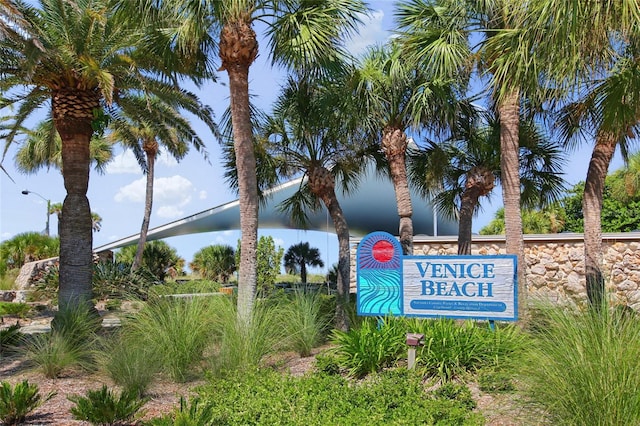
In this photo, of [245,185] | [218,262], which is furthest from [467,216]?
[218,262]

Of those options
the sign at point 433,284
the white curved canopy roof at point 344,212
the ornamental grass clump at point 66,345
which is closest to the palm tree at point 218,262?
the white curved canopy roof at point 344,212

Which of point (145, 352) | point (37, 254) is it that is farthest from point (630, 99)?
point (37, 254)

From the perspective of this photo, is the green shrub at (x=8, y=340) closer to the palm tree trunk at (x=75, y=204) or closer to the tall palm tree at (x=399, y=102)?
the palm tree trunk at (x=75, y=204)

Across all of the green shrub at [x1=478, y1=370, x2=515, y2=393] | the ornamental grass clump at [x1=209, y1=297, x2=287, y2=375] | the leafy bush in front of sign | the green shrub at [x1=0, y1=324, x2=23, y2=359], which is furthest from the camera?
the green shrub at [x1=0, y1=324, x2=23, y2=359]

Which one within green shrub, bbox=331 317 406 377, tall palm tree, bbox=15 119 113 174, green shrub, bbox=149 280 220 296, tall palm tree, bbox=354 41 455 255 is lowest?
green shrub, bbox=331 317 406 377

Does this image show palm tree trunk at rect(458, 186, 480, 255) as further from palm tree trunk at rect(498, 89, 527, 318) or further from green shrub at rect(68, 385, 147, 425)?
green shrub at rect(68, 385, 147, 425)

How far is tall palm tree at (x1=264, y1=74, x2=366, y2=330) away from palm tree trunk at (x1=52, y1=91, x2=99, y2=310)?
13.3ft

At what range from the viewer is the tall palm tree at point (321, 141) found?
11852mm

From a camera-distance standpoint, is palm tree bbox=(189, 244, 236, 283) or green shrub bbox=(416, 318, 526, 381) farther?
palm tree bbox=(189, 244, 236, 283)

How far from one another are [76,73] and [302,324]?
6648 millimetres

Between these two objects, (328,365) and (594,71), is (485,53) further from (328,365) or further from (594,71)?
(328,365)

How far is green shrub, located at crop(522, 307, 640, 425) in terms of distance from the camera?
4.29m

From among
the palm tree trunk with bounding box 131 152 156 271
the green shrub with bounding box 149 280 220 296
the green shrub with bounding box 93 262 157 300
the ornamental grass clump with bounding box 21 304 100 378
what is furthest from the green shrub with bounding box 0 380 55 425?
the palm tree trunk with bounding box 131 152 156 271

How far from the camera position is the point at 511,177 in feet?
32.0
